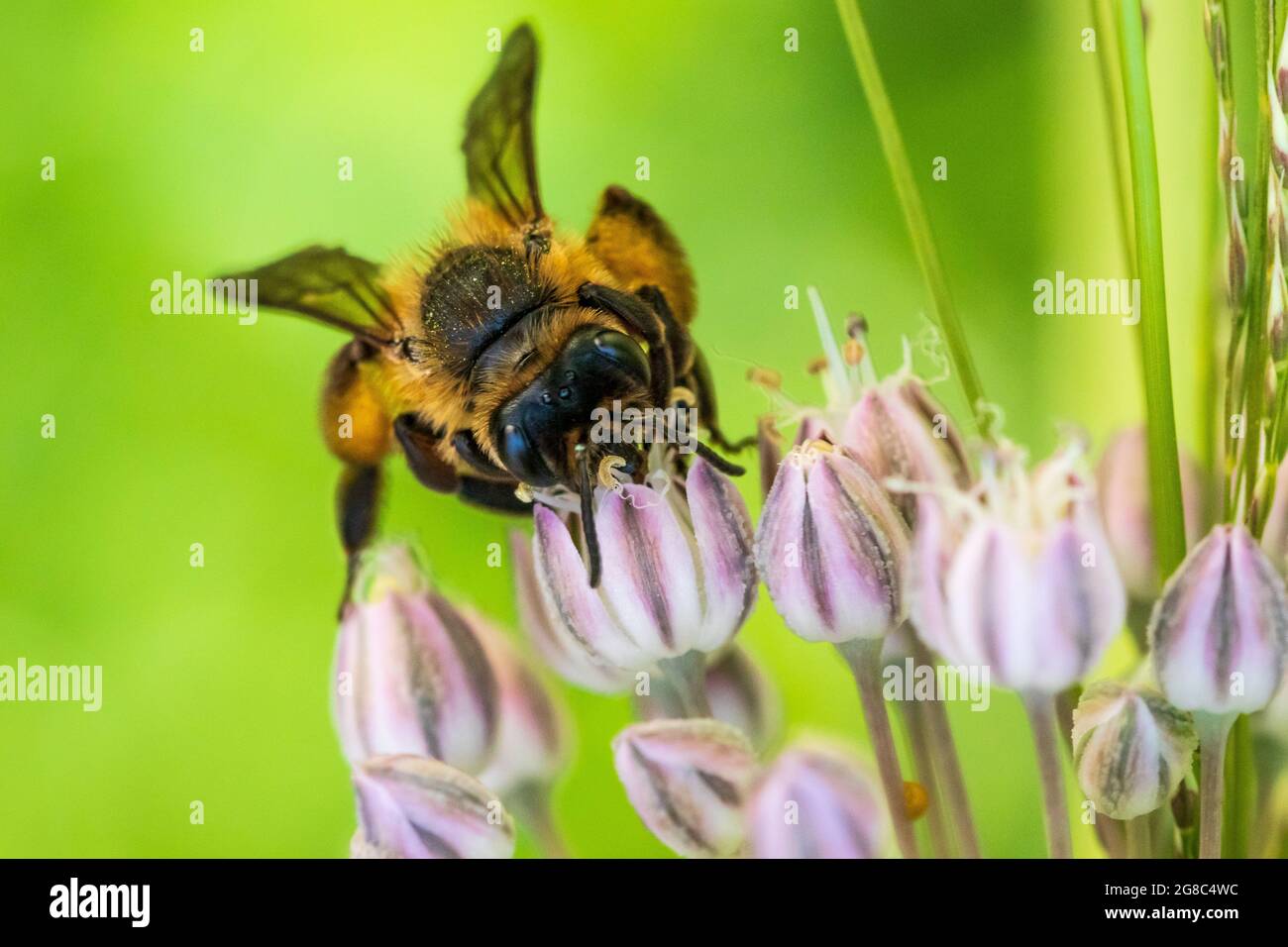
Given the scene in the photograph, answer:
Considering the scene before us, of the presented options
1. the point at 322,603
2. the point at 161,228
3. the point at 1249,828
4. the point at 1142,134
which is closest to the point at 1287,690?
the point at 1249,828

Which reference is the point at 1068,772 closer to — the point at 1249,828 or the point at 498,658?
the point at 1249,828

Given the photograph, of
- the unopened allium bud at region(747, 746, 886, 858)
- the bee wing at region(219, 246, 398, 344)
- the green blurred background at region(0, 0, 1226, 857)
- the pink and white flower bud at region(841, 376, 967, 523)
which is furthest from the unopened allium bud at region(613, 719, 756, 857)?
the green blurred background at region(0, 0, 1226, 857)

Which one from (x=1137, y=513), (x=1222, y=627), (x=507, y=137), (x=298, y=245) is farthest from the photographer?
(x=298, y=245)

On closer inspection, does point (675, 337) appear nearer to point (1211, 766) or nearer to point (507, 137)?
point (507, 137)

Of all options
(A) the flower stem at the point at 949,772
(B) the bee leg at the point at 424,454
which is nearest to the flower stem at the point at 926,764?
(A) the flower stem at the point at 949,772

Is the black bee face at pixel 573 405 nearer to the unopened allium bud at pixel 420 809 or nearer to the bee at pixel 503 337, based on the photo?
the bee at pixel 503 337

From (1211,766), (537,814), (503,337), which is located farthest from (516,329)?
(1211,766)

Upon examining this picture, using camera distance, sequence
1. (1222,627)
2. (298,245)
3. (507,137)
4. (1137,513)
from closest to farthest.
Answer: (1222,627) → (1137,513) → (507,137) → (298,245)
